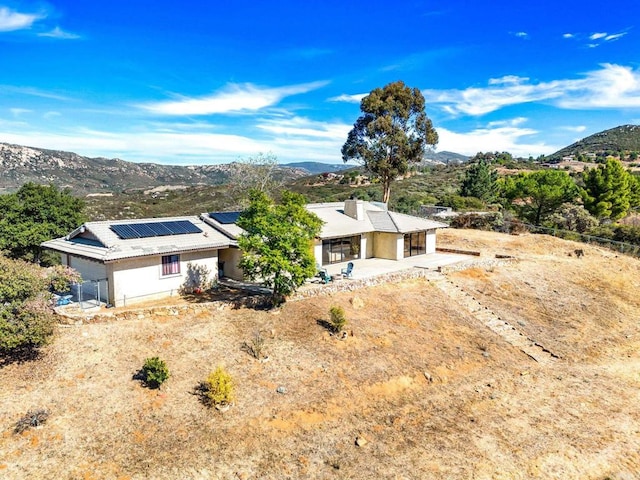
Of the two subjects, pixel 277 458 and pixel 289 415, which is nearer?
pixel 277 458

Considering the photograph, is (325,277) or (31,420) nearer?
(31,420)

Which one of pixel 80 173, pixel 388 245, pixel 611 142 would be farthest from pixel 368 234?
pixel 611 142

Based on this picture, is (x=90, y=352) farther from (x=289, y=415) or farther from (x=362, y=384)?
(x=362, y=384)

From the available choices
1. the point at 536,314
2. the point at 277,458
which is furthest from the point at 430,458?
the point at 536,314

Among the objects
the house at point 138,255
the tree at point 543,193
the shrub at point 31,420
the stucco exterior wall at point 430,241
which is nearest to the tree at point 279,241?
the house at point 138,255

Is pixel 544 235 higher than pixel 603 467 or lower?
higher

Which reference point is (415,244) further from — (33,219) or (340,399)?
(33,219)

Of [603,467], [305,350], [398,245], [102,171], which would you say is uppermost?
[102,171]
